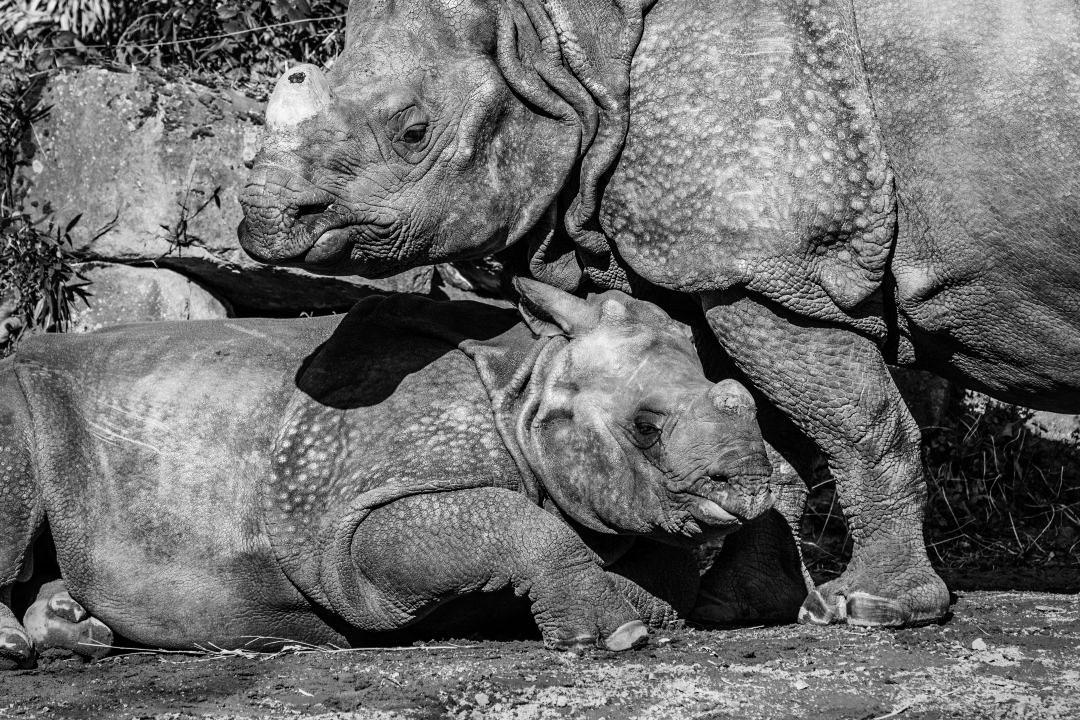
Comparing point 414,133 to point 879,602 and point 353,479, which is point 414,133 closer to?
point 353,479

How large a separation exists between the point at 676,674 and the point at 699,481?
632 mm

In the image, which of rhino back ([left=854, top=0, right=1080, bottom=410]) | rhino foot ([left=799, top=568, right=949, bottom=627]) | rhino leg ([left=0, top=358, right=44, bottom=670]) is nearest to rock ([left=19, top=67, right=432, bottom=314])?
rhino leg ([left=0, top=358, right=44, bottom=670])

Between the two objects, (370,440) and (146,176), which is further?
(146,176)

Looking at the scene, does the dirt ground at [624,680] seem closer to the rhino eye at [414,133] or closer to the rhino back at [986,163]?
the rhino back at [986,163]

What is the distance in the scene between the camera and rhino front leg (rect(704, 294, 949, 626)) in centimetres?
572

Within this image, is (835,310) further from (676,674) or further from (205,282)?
(205,282)

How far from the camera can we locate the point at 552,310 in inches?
231

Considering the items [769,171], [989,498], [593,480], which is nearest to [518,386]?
[593,480]

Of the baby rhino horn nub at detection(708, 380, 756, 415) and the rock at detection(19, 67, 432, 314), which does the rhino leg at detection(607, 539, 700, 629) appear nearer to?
the baby rhino horn nub at detection(708, 380, 756, 415)

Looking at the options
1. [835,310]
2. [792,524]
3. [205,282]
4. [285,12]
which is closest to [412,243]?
[835,310]

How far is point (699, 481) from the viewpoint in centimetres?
525

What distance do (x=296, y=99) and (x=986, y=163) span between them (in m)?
2.37

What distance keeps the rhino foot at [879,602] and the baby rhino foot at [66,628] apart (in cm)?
261

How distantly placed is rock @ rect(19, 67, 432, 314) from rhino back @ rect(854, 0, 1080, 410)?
332cm
